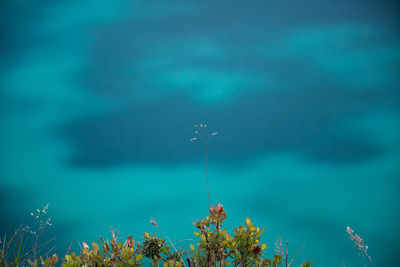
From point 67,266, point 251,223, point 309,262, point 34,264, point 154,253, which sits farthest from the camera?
point 154,253

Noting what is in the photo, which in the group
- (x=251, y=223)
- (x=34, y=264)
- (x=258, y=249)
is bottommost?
(x=34, y=264)

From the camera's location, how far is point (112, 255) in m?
1.47

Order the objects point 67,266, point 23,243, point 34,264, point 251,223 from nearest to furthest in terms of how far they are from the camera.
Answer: point 34,264, point 67,266, point 251,223, point 23,243

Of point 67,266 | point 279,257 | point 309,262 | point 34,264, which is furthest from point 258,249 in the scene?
point 34,264

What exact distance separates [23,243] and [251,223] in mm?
1351

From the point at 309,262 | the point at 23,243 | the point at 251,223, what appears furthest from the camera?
the point at 23,243

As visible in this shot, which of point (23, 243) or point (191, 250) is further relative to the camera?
point (23, 243)

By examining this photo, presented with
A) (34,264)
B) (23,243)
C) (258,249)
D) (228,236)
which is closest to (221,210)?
(228,236)

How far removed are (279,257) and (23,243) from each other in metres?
1.46

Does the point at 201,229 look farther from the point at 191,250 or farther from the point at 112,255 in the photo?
the point at 112,255

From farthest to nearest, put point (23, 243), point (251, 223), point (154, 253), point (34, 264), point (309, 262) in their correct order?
point (23, 243)
point (154, 253)
point (251, 223)
point (309, 262)
point (34, 264)

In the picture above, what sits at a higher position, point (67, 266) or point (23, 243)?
point (23, 243)

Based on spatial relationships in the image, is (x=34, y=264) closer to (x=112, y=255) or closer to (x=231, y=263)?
(x=112, y=255)

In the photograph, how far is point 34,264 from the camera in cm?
120
